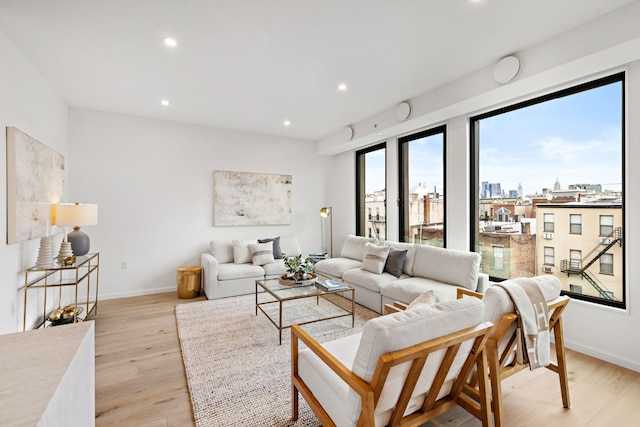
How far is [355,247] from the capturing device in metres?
4.91

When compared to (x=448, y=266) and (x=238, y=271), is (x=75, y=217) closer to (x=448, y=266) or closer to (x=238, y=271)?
(x=238, y=271)

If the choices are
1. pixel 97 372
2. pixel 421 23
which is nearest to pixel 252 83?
pixel 421 23

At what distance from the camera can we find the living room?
7.92ft

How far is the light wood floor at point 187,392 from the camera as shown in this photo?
6.07ft

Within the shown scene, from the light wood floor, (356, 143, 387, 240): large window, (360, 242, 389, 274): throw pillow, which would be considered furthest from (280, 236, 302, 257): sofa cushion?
the light wood floor

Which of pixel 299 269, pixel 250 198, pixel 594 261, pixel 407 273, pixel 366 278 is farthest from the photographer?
pixel 250 198

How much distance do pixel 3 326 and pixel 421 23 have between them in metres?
4.05

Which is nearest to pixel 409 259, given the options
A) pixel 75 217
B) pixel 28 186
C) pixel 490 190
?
pixel 490 190

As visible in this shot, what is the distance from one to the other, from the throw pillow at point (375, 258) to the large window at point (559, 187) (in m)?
1.13

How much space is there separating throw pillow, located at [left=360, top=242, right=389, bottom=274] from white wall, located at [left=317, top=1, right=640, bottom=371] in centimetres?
94

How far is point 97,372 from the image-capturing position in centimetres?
235

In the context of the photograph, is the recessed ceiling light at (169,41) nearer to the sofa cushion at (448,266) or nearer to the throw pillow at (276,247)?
the throw pillow at (276,247)

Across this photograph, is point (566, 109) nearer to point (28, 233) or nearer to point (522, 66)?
point (522, 66)

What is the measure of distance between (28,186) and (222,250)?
2528 mm
